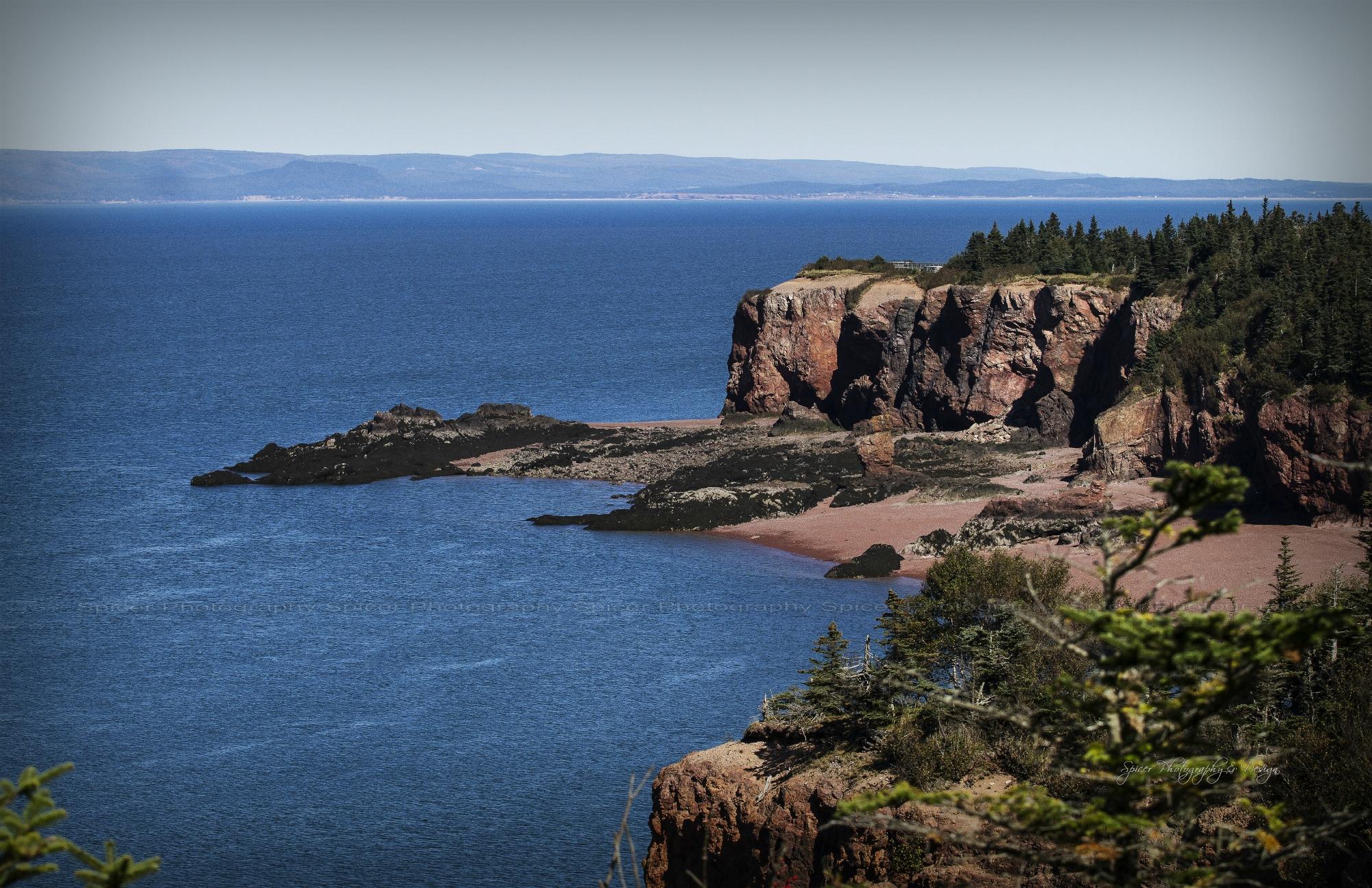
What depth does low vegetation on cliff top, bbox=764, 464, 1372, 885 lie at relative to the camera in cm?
1343

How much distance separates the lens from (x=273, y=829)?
1535 inches

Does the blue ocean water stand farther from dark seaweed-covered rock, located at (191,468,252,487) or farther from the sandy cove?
the sandy cove

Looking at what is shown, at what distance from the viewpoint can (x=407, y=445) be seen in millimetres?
92938

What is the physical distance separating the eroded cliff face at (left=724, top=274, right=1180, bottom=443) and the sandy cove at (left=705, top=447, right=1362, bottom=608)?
5557 mm

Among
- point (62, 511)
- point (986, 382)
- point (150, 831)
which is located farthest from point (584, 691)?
point (986, 382)

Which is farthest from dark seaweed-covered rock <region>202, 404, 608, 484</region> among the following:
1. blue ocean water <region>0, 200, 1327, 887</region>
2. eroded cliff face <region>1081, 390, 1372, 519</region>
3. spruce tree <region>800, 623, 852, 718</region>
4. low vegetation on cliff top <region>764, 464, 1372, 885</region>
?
spruce tree <region>800, 623, 852, 718</region>

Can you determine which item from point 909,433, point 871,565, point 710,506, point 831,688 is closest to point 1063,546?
point 871,565

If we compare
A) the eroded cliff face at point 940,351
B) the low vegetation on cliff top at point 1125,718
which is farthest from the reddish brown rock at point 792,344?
the low vegetation on cliff top at point 1125,718

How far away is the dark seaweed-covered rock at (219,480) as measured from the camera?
280ft

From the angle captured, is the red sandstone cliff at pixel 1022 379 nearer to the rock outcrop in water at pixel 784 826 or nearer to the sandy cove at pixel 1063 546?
the sandy cove at pixel 1063 546

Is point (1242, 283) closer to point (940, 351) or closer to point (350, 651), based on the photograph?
point (940, 351)

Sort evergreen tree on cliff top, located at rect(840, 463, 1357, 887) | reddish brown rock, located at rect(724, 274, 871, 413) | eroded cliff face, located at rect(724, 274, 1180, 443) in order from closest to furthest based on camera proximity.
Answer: evergreen tree on cliff top, located at rect(840, 463, 1357, 887) → eroded cliff face, located at rect(724, 274, 1180, 443) → reddish brown rock, located at rect(724, 274, 871, 413)

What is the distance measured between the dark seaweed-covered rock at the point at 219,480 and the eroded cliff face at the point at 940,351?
32986 millimetres

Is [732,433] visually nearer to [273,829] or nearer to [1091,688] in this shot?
[273,829]
